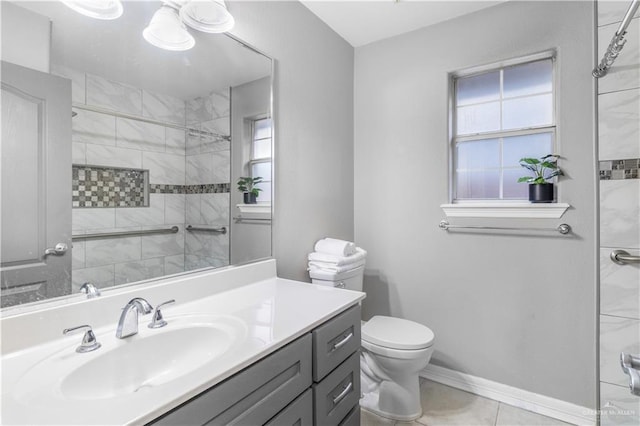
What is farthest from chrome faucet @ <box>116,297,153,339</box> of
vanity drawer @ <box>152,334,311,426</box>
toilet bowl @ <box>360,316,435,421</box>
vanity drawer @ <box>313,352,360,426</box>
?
toilet bowl @ <box>360,316,435,421</box>

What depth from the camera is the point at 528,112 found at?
6.56 ft

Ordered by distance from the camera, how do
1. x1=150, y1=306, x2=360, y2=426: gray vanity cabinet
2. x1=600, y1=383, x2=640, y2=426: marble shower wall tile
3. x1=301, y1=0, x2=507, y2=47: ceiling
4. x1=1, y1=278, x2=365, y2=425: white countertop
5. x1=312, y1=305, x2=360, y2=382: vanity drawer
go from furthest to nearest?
x1=301, y1=0, x2=507, y2=47: ceiling < x1=600, y1=383, x2=640, y2=426: marble shower wall tile < x1=312, y1=305, x2=360, y2=382: vanity drawer < x1=150, y1=306, x2=360, y2=426: gray vanity cabinet < x1=1, y1=278, x2=365, y2=425: white countertop

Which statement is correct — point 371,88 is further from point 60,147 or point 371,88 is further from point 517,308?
point 60,147

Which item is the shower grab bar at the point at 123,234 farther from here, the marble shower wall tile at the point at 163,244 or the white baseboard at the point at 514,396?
the white baseboard at the point at 514,396

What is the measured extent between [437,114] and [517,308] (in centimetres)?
135

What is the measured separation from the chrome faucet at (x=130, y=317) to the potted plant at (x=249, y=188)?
0.75 metres

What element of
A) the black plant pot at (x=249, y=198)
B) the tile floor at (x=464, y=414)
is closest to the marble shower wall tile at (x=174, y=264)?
the black plant pot at (x=249, y=198)

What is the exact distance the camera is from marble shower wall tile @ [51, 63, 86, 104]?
3.18ft

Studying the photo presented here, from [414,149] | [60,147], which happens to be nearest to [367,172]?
[414,149]

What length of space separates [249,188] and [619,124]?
1920 millimetres

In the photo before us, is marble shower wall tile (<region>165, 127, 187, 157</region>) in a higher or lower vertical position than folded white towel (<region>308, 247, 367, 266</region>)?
higher

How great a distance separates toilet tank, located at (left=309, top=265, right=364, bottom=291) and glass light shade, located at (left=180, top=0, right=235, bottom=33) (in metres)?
1.33

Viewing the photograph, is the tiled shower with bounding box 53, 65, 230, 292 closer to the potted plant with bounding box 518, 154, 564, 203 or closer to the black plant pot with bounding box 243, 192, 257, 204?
the black plant pot with bounding box 243, 192, 257, 204

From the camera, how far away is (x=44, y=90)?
0.93 metres
